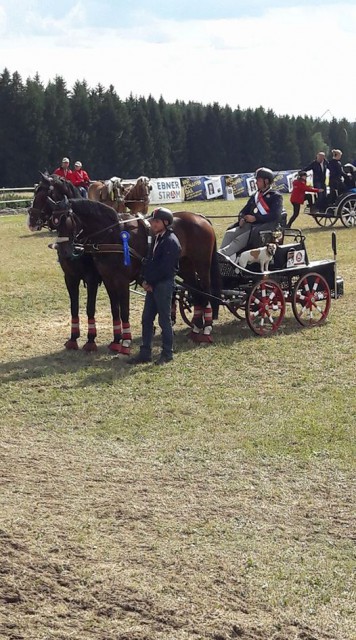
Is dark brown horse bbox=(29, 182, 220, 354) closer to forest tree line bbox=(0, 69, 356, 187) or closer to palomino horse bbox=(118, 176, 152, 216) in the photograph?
palomino horse bbox=(118, 176, 152, 216)

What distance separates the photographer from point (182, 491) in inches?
248

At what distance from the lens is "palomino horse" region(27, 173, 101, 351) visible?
9.98 meters

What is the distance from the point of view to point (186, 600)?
15.4 feet

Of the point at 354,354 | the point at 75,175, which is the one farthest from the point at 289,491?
the point at 75,175

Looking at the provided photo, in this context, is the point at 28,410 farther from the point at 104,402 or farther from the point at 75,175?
the point at 75,175

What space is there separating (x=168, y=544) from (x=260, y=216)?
21.5ft

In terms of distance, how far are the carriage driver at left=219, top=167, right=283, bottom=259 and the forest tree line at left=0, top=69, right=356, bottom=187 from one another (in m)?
43.0

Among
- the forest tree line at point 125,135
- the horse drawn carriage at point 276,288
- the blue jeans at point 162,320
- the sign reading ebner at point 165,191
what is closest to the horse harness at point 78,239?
the blue jeans at point 162,320

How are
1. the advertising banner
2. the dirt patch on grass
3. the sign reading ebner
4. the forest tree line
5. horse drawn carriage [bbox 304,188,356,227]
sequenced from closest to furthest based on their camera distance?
the dirt patch on grass
horse drawn carriage [bbox 304,188,356,227]
the sign reading ebner
the advertising banner
the forest tree line

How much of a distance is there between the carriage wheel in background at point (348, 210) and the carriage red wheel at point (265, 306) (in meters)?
11.9

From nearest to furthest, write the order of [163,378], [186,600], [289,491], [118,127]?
[186,600], [289,491], [163,378], [118,127]

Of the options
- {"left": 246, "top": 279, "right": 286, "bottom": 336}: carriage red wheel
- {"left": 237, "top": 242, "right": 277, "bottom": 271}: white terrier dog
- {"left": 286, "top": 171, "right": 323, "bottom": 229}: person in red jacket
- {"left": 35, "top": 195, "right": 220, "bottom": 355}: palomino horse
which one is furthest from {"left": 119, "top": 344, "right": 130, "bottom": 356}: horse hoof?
{"left": 286, "top": 171, "right": 323, "bottom": 229}: person in red jacket

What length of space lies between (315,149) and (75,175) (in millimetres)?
62414

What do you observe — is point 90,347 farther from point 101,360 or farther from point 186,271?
→ point 186,271
